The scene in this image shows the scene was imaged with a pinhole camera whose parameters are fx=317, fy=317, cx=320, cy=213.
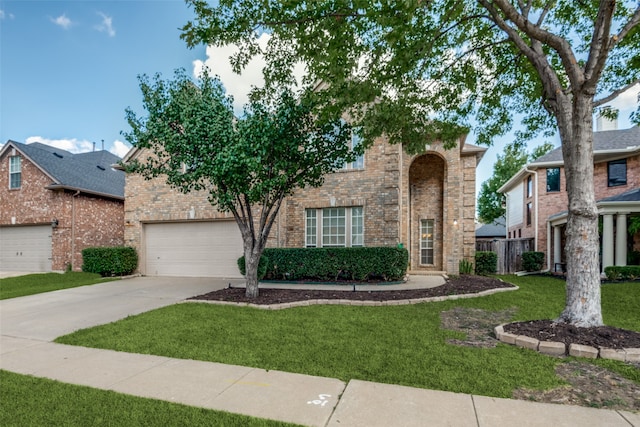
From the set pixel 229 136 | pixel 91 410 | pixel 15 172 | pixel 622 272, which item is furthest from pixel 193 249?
pixel 622 272

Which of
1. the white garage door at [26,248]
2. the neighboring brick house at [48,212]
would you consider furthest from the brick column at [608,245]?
the white garage door at [26,248]

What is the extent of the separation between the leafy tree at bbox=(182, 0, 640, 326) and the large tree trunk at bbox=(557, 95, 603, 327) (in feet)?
0.05

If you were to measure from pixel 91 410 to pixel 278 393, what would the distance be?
5.46 feet

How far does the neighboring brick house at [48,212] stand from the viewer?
1391cm

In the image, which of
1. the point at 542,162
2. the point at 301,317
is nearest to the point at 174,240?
the point at 301,317

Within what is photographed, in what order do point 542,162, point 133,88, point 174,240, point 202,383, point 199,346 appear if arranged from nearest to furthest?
1. point 202,383
2. point 199,346
3. point 133,88
4. point 174,240
5. point 542,162

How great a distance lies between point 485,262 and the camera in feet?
44.4

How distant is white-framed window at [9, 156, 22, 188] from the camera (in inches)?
584

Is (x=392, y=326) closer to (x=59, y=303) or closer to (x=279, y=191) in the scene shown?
(x=279, y=191)

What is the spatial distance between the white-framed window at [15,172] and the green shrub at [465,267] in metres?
20.0

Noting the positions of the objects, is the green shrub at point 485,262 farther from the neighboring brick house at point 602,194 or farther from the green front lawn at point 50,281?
the green front lawn at point 50,281

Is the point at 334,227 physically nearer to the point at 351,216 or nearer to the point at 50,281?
the point at 351,216

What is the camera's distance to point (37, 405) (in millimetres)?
2945

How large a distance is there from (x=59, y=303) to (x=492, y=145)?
1228 cm
